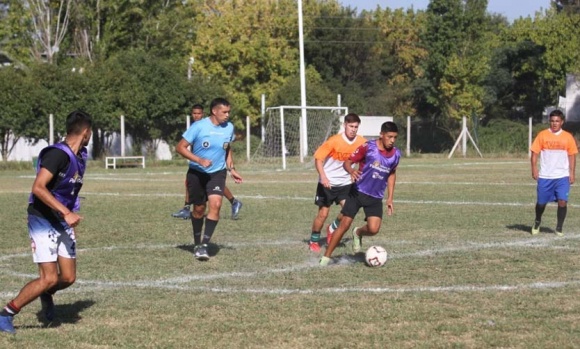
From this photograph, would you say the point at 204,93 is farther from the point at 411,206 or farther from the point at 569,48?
the point at 411,206

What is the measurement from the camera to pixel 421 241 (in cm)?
1287

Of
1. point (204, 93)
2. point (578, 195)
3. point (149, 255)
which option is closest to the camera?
point (149, 255)

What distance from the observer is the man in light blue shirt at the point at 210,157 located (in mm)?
11680

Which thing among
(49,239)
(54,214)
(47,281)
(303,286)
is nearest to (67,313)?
(47,281)

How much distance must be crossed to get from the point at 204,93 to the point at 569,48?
27.0m

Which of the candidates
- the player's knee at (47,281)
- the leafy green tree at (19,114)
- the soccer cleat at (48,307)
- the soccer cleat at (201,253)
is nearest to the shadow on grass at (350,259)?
the soccer cleat at (201,253)

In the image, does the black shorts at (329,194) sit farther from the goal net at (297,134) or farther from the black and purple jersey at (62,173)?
the goal net at (297,134)

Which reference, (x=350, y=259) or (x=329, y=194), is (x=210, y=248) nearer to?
(x=329, y=194)

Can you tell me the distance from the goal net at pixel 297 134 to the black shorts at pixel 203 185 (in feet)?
83.3

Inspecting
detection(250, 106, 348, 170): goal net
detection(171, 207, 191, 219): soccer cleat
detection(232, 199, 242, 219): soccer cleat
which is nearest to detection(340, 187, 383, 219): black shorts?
detection(232, 199, 242, 219): soccer cleat

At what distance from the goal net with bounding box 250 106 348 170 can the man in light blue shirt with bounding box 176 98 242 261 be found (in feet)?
83.4

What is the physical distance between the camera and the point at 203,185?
11938 millimetres

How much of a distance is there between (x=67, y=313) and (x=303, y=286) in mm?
2397

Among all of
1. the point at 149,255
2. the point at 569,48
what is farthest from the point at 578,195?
the point at 569,48
